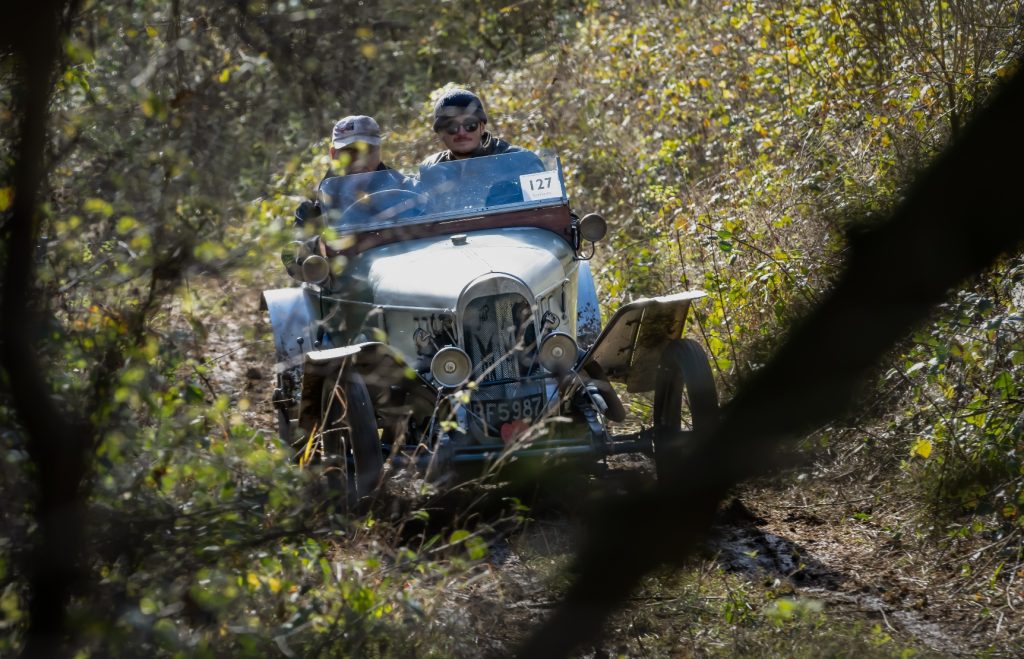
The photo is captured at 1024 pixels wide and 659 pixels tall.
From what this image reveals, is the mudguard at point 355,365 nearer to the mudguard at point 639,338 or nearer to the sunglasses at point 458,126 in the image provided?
the mudguard at point 639,338

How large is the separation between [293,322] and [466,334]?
1.42 m

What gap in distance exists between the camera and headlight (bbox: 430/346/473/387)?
20.2ft

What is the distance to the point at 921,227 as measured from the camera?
85 centimetres

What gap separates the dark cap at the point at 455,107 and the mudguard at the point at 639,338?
7.00ft

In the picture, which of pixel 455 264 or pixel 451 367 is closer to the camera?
pixel 451 367

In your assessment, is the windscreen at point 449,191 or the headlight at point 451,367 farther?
the windscreen at point 449,191

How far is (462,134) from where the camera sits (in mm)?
8094

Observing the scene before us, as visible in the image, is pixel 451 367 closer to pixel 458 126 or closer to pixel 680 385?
pixel 680 385

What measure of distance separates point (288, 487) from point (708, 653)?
176 cm

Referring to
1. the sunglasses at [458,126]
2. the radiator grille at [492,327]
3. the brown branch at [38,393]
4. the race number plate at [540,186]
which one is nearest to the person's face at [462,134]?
the sunglasses at [458,126]

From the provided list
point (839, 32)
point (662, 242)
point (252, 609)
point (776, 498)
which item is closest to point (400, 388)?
point (776, 498)

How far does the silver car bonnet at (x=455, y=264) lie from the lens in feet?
21.4

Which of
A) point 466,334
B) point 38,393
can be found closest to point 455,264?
point 466,334

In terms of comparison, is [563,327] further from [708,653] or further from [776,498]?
[708,653]
